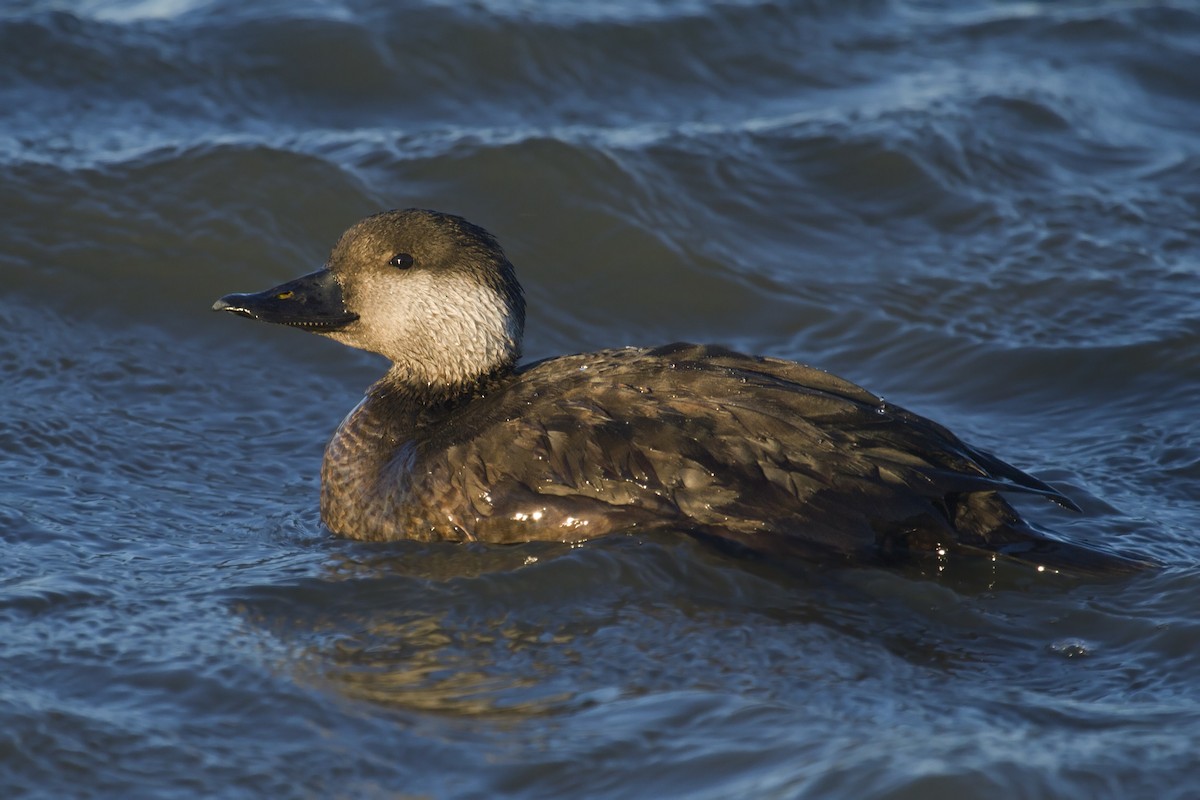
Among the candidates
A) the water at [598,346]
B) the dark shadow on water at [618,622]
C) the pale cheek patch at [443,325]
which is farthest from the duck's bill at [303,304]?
the dark shadow on water at [618,622]

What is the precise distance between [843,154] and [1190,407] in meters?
3.32

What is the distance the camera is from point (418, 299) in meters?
5.98

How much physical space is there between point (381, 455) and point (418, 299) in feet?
2.11

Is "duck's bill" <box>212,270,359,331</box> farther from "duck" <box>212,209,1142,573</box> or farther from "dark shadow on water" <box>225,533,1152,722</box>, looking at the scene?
"dark shadow on water" <box>225,533,1152,722</box>

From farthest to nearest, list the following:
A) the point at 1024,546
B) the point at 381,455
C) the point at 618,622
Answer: the point at 381,455, the point at 1024,546, the point at 618,622

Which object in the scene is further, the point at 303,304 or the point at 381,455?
the point at 303,304

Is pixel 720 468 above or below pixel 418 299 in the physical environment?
below

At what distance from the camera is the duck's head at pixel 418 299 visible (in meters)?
5.92

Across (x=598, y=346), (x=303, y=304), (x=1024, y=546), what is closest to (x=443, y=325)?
(x=303, y=304)

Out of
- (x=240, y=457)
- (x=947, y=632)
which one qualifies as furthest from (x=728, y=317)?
(x=947, y=632)

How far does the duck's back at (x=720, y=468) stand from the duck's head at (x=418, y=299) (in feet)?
1.66

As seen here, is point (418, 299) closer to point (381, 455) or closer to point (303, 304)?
point (303, 304)

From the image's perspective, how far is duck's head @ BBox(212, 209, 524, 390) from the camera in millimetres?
5922

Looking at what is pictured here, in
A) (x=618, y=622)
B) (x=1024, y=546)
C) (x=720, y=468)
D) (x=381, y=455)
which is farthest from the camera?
(x=381, y=455)
